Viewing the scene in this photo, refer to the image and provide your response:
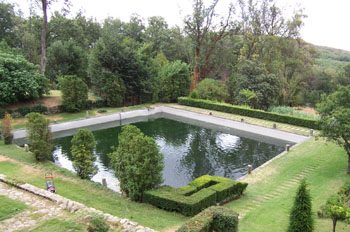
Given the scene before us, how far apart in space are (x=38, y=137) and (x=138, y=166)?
7.03 meters

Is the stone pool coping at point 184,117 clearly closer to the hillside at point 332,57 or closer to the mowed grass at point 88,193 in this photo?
the mowed grass at point 88,193

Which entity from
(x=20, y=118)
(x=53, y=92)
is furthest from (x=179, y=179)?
(x=53, y=92)

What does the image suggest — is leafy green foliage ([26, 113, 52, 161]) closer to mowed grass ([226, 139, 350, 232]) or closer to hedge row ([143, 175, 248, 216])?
hedge row ([143, 175, 248, 216])

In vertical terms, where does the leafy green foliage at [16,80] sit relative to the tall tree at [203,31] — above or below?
below

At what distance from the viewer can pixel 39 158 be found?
15.3 metres

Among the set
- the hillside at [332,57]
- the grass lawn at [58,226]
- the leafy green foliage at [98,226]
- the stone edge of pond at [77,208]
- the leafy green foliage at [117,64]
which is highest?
the hillside at [332,57]

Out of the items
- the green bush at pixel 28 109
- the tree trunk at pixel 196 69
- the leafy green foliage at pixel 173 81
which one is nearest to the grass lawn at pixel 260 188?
the green bush at pixel 28 109

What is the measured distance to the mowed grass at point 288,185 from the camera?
31.2 ft

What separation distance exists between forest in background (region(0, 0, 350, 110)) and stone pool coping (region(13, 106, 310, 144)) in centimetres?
224

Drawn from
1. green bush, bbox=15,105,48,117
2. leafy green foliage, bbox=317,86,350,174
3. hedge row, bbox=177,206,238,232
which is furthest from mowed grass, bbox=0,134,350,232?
green bush, bbox=15,105,48,117

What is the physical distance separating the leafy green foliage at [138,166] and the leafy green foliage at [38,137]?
5.70m

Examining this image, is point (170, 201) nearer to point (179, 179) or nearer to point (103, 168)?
point (179, 179)

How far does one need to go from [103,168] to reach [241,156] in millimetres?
8088

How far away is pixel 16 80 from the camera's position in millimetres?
22609
